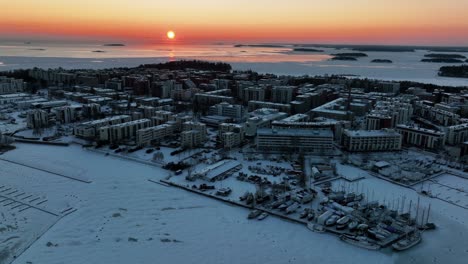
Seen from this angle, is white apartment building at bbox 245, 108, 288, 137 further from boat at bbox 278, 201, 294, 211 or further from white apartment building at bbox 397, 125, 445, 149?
boat at bbox 278, 201, 294, 211

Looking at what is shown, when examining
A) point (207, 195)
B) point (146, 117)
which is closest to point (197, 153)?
point (207, 195)

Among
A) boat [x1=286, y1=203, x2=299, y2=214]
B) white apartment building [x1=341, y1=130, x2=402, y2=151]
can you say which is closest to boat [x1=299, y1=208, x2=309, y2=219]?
boat [x1=286, y1=203, x2=299, y2=214]

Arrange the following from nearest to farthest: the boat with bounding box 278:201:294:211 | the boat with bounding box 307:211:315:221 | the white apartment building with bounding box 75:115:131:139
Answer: the boat with bounding box 307:211:315:221, the boat with bounding box 278:201:294:211, the white apartment building with bounding box 75:115:131:139

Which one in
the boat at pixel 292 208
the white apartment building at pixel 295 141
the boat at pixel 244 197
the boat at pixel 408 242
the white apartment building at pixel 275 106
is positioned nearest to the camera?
the boat at pixel 408 242

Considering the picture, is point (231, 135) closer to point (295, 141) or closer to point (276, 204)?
point (295, 141)

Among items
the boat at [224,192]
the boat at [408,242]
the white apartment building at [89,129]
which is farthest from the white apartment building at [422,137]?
the white apartment building at [89,129]

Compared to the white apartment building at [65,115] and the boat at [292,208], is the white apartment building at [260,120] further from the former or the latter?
the white apartment building at [65,115]
